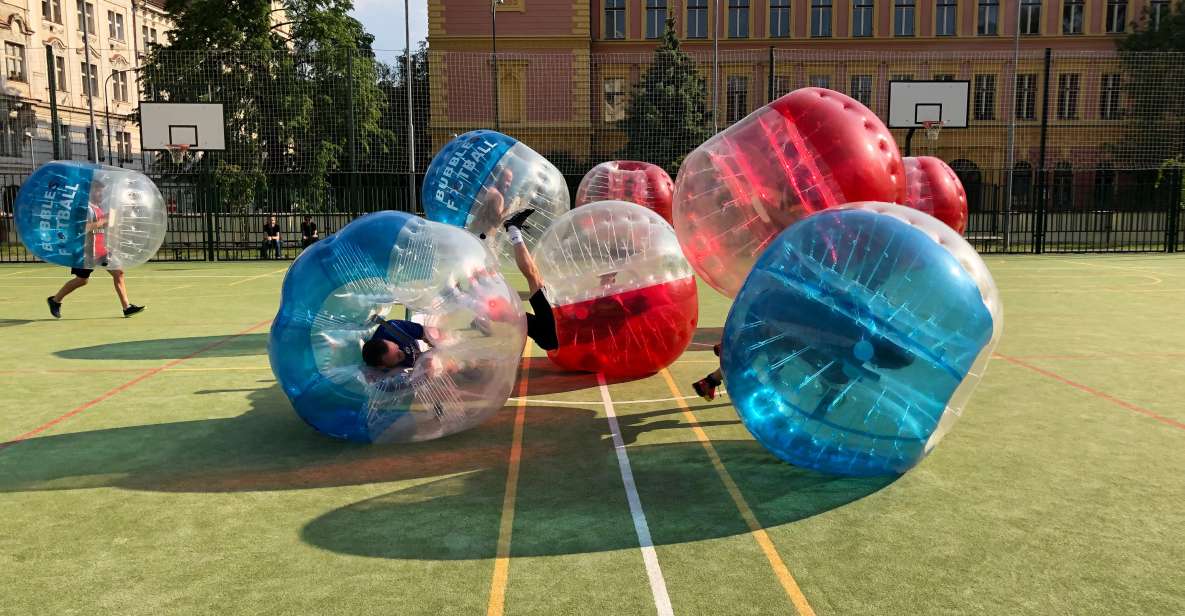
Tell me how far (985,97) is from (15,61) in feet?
182

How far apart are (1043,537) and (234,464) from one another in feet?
17.3

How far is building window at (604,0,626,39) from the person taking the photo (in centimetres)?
5012

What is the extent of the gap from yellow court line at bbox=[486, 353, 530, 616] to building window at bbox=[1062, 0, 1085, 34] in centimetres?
5452

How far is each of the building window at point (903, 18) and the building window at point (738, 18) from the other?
8.61 meters

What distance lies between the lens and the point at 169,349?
1038cm

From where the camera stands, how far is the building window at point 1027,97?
44.9m

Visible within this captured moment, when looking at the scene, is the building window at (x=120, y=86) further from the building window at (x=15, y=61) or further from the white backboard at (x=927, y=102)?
the white backboard at (x=927, y=102)

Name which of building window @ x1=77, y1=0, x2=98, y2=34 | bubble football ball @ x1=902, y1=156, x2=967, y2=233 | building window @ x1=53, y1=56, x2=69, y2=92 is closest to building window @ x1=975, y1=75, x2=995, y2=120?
bubble football ball @ x1=902, y1=156, x2=967, y2=233

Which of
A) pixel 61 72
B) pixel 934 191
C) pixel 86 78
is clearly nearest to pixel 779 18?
pixel 934 191

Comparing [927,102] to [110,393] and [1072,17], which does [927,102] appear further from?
[1072,17]

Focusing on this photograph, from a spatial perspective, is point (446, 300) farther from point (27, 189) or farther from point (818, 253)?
point (27, 189)

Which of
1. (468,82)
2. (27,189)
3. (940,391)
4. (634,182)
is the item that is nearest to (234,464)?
(940,391)

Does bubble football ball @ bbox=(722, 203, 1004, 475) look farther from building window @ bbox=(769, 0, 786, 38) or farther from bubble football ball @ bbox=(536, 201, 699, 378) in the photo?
building window @ bbox=(769, 0, 786, 38)

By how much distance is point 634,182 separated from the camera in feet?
46.6
